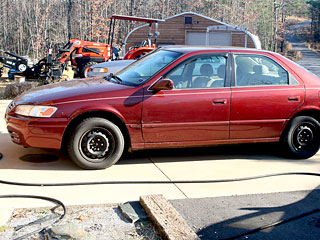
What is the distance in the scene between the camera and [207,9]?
58.2m

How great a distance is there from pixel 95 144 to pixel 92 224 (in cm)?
187

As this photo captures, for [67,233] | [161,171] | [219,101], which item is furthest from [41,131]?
[219,101]

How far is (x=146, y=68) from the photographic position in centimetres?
632

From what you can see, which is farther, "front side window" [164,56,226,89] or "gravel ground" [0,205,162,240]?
"front side window" [164,56,226,89]

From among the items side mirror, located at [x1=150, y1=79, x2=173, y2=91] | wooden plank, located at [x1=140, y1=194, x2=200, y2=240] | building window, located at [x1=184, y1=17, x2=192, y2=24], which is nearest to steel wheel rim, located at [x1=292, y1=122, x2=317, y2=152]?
side mirror, located at [x1=150, y1=79, x2=173, y2=91]

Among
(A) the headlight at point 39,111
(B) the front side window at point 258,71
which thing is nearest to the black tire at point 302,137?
(B) the front side window at point 258,71

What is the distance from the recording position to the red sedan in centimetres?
555

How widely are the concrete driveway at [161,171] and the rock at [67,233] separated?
748mm

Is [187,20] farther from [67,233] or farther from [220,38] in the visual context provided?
[67,233]

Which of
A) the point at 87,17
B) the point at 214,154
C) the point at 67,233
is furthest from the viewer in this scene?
the point at 87,17

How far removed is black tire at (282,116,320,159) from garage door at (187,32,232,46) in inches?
1110

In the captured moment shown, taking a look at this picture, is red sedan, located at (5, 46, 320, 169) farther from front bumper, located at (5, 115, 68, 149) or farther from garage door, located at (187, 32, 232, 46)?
garage door, located at (187, 32, 232, 46)

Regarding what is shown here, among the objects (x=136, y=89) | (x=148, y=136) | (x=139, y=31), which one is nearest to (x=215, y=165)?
(x=148, y=136)

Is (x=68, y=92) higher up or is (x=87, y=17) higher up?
(x=87, y=17)
